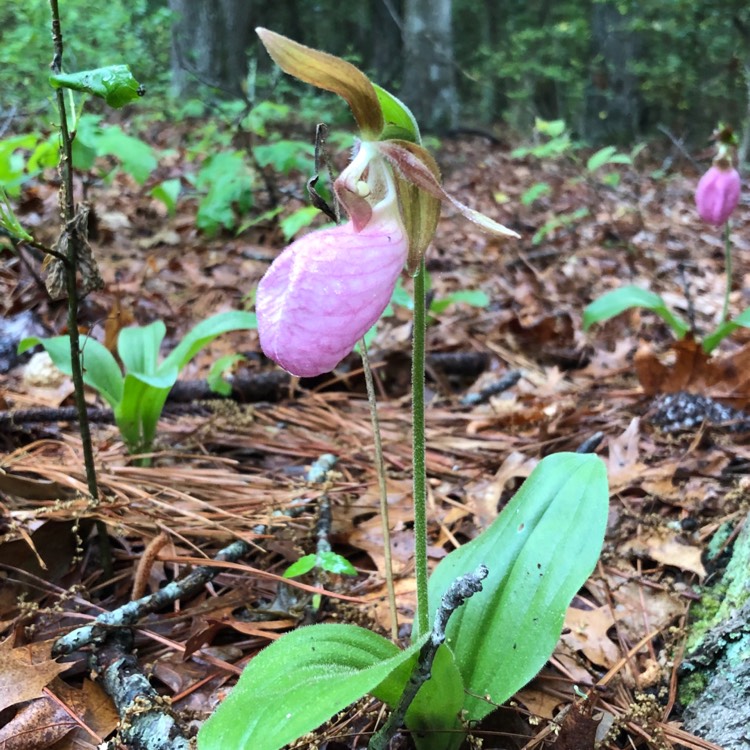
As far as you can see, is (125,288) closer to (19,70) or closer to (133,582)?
(133,582)

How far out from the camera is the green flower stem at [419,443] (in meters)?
1.00

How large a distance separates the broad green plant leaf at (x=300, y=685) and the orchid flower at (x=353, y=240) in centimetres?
41

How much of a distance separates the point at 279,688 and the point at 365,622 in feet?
1.55

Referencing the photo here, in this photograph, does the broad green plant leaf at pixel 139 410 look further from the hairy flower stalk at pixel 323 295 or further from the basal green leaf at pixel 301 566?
the hairy flower stalk at pixel 323 295

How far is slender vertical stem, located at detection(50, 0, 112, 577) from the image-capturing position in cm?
115

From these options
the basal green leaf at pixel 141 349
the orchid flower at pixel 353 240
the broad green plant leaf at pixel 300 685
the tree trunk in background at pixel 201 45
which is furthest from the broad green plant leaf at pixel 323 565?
the tree trunk in background at pixel 201 45

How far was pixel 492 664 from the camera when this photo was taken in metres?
1.05

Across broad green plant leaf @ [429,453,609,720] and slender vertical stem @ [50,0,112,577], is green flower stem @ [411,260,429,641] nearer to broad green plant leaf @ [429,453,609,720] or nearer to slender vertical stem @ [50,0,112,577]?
broad green plant leaf @ [429,453,609,720]

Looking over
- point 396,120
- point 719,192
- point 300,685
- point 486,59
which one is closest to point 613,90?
point 486,59

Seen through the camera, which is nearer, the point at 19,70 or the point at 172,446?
the point at 172,446

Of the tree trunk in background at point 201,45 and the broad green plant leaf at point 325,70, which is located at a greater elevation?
the tree trunk in background at point 201,45

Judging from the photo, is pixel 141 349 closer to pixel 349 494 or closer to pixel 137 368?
pixel 137 368

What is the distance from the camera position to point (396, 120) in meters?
0.99

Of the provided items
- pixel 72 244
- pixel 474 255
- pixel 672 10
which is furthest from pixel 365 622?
pixel 672 10
